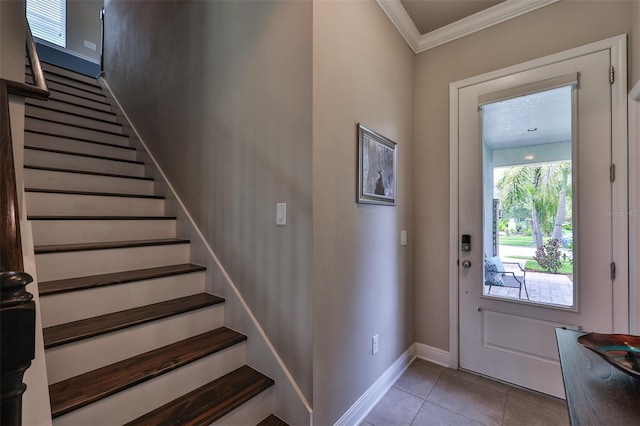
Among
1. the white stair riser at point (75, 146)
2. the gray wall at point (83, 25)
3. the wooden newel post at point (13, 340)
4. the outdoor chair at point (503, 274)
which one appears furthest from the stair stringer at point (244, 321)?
the gray wall at point (83, 25)

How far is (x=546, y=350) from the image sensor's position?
1.95m

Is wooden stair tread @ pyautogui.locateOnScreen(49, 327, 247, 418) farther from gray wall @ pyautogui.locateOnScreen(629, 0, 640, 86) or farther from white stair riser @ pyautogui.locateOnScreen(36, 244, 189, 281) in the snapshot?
gray wall @ pyautogui.locateOnScreen(629, 0, 640, 86)

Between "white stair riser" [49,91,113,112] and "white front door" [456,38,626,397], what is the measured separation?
12.9 feet

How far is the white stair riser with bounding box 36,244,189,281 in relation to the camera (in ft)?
5.14

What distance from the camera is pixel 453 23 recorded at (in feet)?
7.45

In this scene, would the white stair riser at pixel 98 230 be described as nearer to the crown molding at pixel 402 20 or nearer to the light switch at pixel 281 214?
the light switch at pixel 281 214

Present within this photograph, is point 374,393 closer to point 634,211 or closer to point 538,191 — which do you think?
point 538,191

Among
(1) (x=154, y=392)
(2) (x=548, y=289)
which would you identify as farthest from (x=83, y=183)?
(2) (x=548, y=289)

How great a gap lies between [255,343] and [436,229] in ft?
5.51

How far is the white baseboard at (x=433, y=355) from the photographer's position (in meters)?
2.32

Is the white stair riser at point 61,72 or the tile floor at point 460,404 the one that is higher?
the white stair riser at point 61,72

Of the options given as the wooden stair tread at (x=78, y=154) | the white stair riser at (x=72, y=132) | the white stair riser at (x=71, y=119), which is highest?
the white stair riser at (x=71, y=119)

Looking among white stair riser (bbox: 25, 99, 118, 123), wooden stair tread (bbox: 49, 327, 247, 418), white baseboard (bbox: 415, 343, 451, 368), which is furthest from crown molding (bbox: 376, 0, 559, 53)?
white stair riser (bbox: 25, 99, 118, 123)

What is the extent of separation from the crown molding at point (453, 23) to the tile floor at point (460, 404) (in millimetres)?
2701
